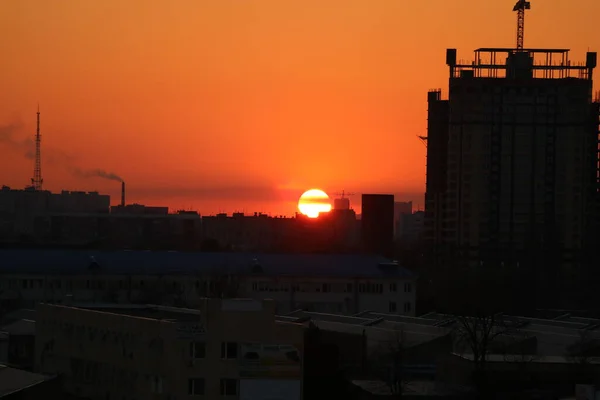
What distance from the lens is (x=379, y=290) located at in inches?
2203

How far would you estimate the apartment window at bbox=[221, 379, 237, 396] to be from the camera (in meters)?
28.7

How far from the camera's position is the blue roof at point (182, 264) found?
55.7 metres

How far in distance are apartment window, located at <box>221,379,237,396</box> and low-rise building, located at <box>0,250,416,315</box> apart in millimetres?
24378

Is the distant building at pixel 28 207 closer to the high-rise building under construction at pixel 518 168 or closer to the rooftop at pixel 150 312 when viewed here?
the high-rise building under construction at pixel 518 168

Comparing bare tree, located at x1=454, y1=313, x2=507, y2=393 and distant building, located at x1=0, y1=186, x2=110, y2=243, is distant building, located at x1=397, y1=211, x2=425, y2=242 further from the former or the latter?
bare tree, located at x1=454, y1=313, x2=507, y2=393

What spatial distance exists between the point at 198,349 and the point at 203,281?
2679 cm

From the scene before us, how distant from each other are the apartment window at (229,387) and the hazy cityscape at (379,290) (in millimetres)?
45

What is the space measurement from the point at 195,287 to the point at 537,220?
100ft

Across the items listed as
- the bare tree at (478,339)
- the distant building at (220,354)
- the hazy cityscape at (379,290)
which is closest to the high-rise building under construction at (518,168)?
the hazy cityscape at (379,290)

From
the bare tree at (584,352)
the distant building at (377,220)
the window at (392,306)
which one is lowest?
the window at (392,306)

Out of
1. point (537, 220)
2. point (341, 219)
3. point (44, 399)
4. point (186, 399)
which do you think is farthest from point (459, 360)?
point (341, 219)

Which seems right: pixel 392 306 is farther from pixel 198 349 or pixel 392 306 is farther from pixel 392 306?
pixel 198 349

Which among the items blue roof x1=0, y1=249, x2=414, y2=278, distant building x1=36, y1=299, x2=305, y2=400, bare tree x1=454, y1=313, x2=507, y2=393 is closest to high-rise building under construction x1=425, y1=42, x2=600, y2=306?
blue roof x1=0, y1=249, x2=414, y2=278

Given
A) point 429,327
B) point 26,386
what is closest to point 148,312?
point 26,386
